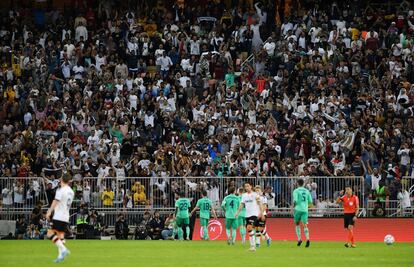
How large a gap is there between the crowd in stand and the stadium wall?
1632mm

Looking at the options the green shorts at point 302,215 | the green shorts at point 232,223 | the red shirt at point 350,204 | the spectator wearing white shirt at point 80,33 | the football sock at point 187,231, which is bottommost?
the football sock at point 187,231

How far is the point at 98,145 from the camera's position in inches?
1797

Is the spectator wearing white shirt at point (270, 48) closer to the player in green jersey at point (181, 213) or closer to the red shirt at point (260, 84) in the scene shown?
the red shirt at point (260, 84)

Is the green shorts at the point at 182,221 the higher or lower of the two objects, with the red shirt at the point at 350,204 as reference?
lower

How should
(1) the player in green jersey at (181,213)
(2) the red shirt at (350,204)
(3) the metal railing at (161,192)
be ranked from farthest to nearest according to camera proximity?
(3) the metal railing at (161,192) < (1) the player in green jersey at (181,213) < (2) the red shirt at (350,204)

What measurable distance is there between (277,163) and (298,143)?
156 cm

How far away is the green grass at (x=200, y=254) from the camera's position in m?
27.2

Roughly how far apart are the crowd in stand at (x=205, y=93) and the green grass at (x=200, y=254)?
20.4 feet

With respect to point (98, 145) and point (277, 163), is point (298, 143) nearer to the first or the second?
point (277, 163)

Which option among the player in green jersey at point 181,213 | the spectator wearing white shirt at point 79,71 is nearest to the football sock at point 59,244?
the player in green jersey at point 181,213

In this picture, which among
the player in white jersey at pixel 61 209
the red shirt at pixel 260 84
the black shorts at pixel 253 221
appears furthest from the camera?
the red shirt at pixel 260 84

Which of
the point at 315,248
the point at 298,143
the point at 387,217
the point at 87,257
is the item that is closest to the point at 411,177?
the point at 387,217

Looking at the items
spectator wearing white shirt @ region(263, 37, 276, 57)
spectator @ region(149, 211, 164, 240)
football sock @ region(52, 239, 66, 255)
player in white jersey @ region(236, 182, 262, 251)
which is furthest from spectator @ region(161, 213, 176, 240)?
football sock @ region(52, 239, 66, 255)

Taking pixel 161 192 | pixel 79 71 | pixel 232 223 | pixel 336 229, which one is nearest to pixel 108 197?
pixel 161 192
